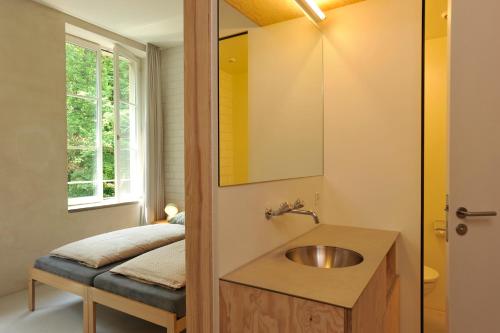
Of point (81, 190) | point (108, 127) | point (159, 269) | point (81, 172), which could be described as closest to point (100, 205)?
point (81, 190)

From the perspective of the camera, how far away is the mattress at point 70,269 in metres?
2.18

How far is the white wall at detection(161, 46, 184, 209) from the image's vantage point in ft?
14.5

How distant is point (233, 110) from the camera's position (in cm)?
139

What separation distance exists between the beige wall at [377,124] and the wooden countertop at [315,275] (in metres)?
0.36

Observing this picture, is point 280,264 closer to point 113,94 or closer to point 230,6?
point 230,6

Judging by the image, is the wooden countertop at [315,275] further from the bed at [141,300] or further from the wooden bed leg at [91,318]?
the wooden bed leg at [91,318]

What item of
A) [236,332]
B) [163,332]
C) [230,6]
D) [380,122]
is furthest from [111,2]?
[236,332]

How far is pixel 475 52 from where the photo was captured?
4.80 ft

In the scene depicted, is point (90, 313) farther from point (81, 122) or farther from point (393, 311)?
point (81, 122)

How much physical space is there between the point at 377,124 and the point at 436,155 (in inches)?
32.4

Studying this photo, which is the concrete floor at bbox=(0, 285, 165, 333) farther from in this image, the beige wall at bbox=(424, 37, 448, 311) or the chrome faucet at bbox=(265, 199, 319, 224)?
the beige wall at bbox=(424, 37, 448, 311)

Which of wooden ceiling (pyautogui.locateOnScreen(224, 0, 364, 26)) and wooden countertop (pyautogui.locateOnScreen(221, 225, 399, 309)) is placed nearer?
wooden countertop (pyautogui.locateOnScreen(221, 225, 399, 309))

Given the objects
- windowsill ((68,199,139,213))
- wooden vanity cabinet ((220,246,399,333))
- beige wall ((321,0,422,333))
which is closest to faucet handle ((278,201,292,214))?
wooden vanity cabinet ((220,246,399,333))

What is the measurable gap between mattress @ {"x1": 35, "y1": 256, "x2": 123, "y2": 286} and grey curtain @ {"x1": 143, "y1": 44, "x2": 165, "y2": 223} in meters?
1.77
